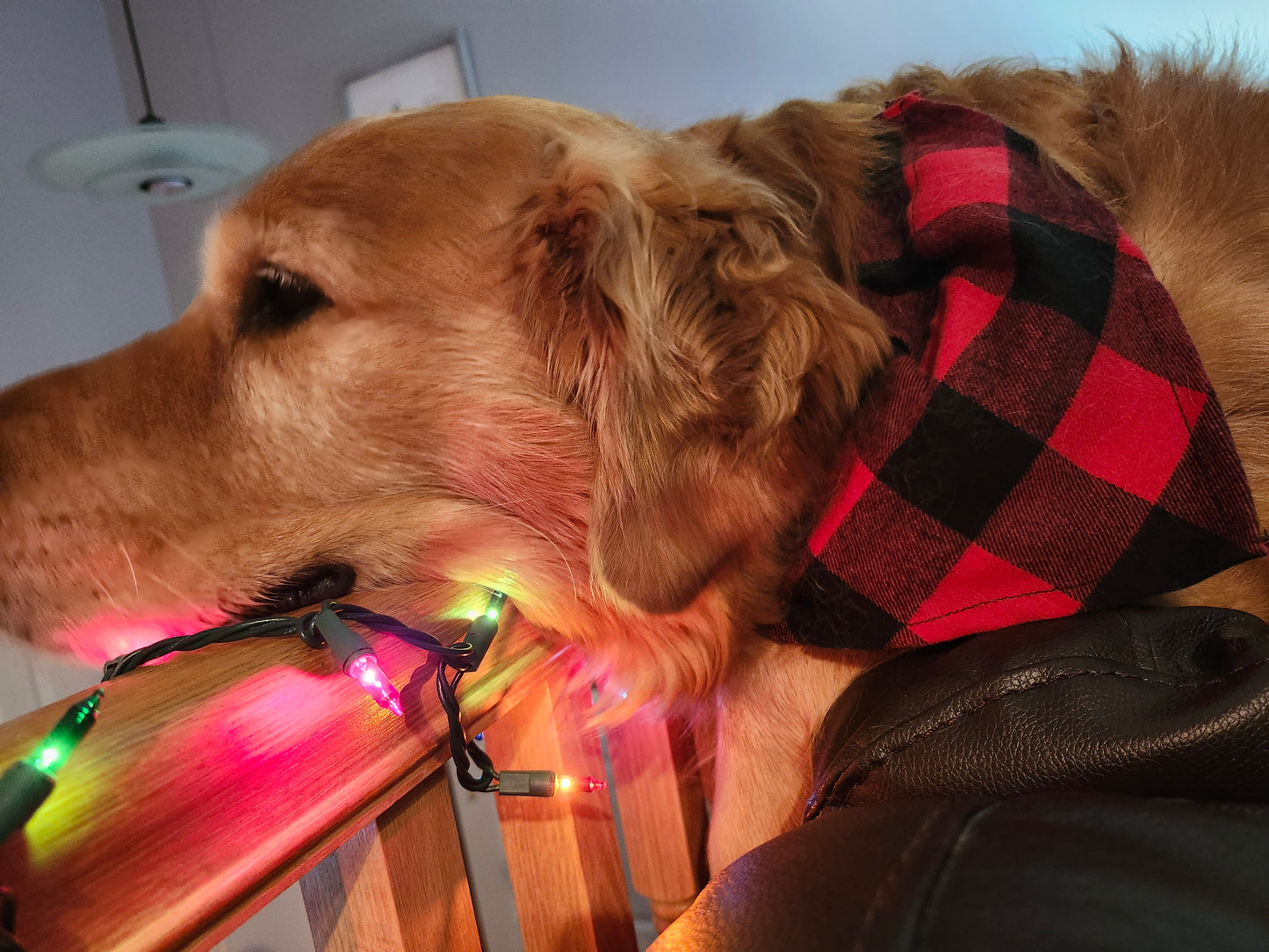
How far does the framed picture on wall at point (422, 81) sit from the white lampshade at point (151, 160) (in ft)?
1.53

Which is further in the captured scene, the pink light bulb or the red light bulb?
the red light bulb

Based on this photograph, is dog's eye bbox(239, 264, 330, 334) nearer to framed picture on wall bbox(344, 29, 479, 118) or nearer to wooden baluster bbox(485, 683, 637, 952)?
wooden baluster bbox(485, 683, 637, 952)

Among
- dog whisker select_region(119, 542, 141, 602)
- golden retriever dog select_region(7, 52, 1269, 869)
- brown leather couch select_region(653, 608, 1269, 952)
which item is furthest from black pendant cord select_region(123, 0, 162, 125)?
brown leather couch select_region(653, 608, 1269, 952)

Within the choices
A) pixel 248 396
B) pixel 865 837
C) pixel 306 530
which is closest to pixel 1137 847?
pixel 865 837

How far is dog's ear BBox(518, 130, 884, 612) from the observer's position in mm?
690

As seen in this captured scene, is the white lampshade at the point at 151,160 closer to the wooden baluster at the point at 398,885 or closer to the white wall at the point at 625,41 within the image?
the white wall at the point at 625,41

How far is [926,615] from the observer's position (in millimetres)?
651

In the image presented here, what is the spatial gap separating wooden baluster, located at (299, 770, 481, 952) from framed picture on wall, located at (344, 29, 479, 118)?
1.88m

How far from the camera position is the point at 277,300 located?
2.53ft

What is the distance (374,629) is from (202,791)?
19 centimetres

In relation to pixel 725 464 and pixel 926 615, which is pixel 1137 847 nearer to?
pixel 926 615

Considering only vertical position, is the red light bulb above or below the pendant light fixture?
below

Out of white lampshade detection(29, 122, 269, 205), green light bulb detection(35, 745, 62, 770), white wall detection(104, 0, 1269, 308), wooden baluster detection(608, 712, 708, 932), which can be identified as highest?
white wall detection(104, 0, 1269, 308)

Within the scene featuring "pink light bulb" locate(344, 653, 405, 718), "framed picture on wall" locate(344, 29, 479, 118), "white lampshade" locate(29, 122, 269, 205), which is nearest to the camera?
"pink light bulb" locate(344, 653, 405, 718)
